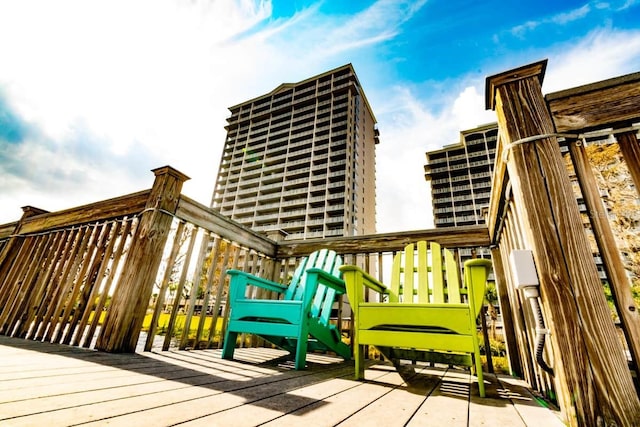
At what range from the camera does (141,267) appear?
1944mm

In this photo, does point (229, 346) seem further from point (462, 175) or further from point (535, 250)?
point (462, 175)

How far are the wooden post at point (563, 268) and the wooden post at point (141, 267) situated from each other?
2328 mm

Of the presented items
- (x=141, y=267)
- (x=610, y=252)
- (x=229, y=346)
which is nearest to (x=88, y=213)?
(x=141, y=267)

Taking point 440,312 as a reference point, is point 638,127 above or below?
above

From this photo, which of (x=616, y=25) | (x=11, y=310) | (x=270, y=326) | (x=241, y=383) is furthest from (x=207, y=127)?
(x=616, y=25)

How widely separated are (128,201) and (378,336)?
2.34 m

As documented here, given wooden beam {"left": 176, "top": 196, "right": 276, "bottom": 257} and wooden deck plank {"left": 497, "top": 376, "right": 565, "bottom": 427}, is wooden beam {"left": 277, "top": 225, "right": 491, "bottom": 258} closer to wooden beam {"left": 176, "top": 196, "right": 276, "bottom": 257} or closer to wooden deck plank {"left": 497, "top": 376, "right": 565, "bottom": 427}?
wooden beam {"left": 176, "top": 196, "right": 276, "bottom": 257}

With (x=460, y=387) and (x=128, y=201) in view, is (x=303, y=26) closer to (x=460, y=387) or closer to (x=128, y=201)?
(x=128, y=201)

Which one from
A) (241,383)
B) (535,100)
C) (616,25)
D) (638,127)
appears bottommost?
(241,383)

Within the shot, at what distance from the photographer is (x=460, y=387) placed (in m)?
1.46

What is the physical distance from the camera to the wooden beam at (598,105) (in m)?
1.02

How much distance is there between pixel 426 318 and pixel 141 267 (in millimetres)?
1998

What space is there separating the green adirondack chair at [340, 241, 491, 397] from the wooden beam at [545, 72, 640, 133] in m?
0.71

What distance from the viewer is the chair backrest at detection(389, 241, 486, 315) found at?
196 centimetres
